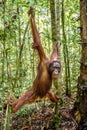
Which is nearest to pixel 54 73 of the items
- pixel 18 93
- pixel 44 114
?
pixel 44 114

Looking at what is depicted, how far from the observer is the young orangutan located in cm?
398

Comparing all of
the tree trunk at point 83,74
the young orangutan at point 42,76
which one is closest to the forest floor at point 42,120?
the tree trunk at point 83,74

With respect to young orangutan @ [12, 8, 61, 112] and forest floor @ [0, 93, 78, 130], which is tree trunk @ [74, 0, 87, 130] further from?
young orangutan @ [12, 8, 61, 112]

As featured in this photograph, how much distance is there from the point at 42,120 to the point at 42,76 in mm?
892

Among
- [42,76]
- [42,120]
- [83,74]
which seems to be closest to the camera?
[83,74]

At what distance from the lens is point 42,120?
185 inches

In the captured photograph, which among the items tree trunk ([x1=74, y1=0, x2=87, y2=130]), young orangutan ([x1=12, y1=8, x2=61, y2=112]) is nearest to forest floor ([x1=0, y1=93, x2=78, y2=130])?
tree trunk ([x1=74, y1=0, x2=87, y2=130])

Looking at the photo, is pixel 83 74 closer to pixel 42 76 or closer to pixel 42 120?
pixel 42 76

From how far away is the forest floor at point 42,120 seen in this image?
4.39 meters

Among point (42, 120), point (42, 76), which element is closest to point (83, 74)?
point (42, 76)

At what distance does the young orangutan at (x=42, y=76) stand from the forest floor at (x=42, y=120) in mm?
433

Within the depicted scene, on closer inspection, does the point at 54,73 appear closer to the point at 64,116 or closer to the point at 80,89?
the point at 80,89

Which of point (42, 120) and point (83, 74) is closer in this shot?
point (83, 74)

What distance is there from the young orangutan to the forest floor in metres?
0.43
